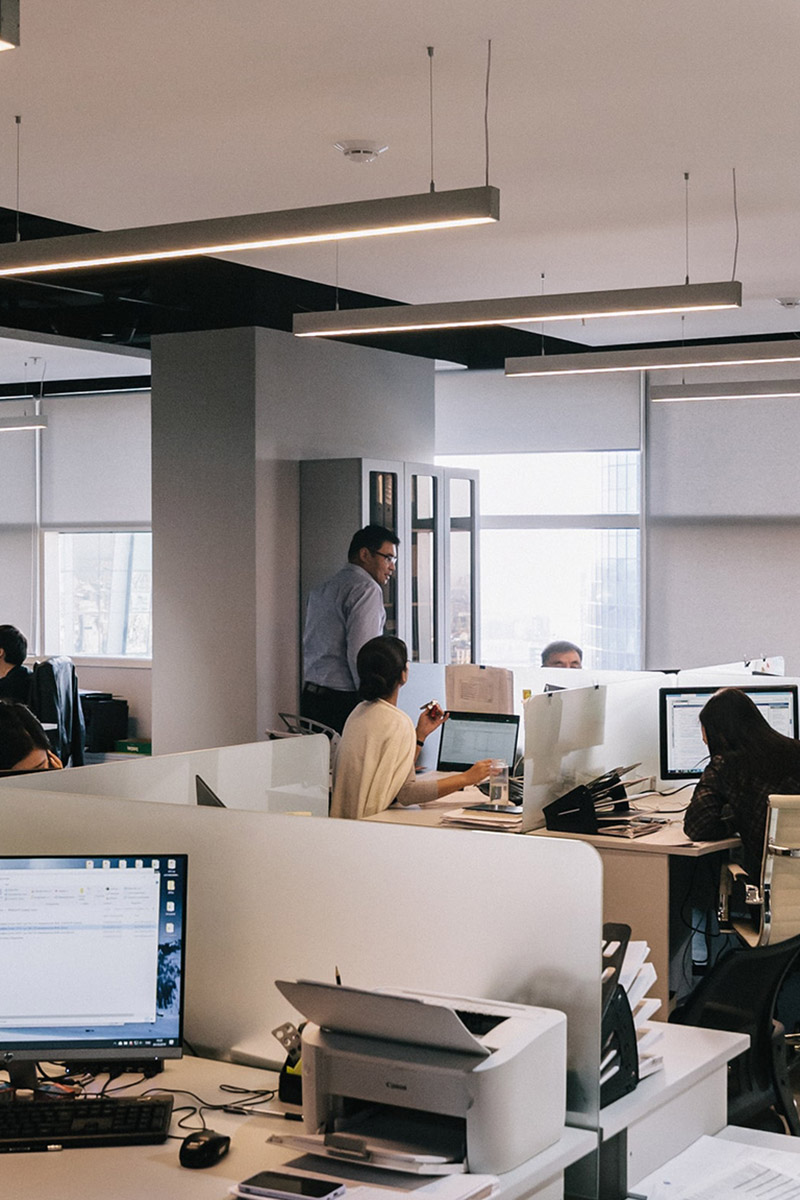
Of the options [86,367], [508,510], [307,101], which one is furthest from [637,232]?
[86,367]

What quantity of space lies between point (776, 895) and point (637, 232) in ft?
10.0

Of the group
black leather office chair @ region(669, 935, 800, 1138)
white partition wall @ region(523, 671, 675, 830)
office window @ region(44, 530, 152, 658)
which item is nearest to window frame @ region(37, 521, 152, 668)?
office window @ region(44, 530, 152, 658)

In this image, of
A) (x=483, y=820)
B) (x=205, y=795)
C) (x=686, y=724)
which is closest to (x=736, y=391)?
(x=686, y=724)

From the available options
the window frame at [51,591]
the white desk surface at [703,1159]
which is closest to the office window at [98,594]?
the window frame at [51,591]

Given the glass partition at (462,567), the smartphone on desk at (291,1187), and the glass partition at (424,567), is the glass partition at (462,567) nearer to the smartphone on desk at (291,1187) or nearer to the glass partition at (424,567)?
the glass partition at (424,567)

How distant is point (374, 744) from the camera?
489 centimetres

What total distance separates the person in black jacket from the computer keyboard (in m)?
4.97

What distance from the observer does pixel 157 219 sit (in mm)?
5578

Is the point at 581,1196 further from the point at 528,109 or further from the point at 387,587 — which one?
the point at 387,587

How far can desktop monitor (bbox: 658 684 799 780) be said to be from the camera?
17.9 feet

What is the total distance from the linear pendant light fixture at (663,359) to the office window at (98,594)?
468 cm

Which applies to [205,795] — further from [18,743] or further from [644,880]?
[644,880]

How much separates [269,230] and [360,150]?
92cm

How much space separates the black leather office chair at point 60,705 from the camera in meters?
7.53
